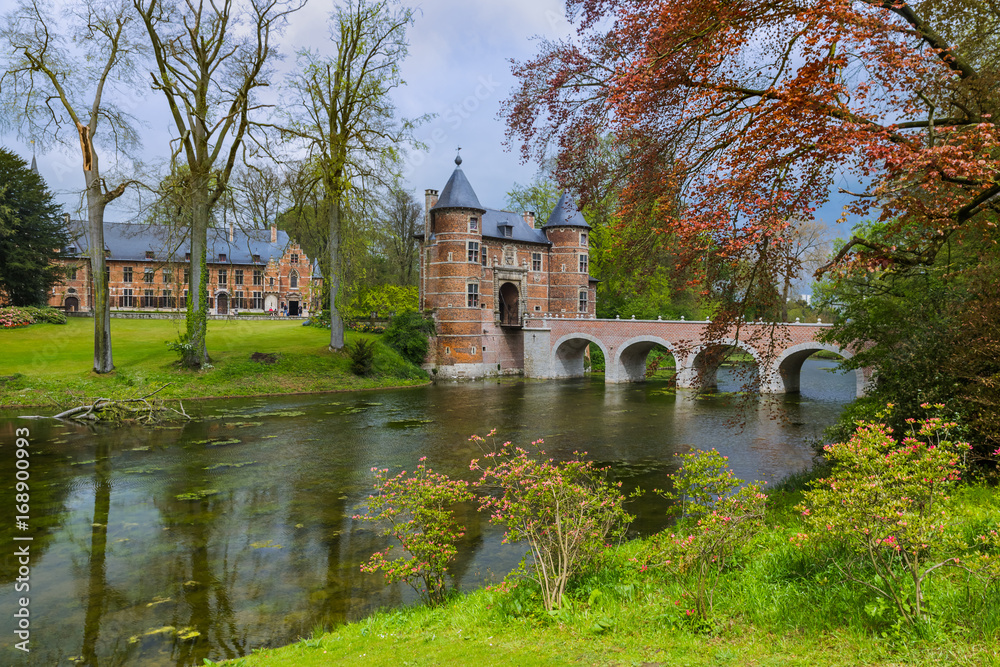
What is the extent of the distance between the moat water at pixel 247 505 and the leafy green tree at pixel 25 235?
1562 cm

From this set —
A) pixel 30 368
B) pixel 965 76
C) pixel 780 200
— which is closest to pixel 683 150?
pixel 780 200

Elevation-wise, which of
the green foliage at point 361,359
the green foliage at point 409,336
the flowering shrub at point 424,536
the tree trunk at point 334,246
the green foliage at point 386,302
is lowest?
the flowering shrub at point 424,536

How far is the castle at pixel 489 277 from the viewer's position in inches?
1254

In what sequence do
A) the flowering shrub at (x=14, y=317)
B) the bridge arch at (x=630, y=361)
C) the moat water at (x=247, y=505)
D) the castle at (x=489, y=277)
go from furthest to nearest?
1. the castle at (x=489, y=277)
2. the bridge arch at (x=630, y=361)
3. the flowering shrub at (x=14, y=317)
4. the moat water at (x=247, y=505)

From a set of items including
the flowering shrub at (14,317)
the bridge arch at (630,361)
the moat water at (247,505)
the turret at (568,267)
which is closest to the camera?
the moat water at (247,505)

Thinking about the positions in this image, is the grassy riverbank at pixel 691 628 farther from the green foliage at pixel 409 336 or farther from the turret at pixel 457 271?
the turret at pixel 457 271

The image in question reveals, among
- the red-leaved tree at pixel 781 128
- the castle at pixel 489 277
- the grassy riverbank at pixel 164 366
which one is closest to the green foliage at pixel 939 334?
the red-leaved tree at pixel 781 128

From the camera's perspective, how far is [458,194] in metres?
31.8

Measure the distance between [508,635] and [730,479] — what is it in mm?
2344

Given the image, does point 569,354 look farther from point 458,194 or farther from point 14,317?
point 14,317

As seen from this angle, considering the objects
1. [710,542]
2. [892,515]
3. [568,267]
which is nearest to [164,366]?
[568,267]

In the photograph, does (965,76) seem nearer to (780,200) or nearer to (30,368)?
(780,200)

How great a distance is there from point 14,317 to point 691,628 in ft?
107

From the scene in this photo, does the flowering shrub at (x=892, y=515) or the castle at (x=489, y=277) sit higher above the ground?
the castle at (x=489, y=277)
